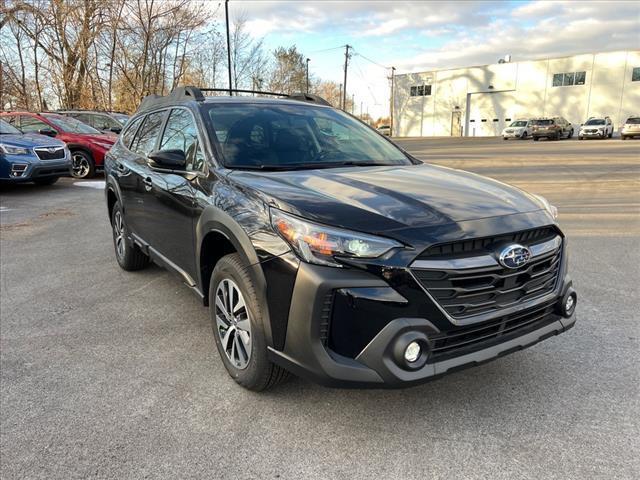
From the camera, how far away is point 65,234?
23.3 ft

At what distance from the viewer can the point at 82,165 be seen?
13.2 meters

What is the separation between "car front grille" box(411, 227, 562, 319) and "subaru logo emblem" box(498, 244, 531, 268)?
28 mm

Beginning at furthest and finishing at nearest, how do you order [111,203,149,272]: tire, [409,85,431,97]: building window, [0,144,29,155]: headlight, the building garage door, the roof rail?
[409,85,431,97]: building window, the building garage door, [0,144,29,155]: headlight, [111,203,149,272]: tire, the roof rail

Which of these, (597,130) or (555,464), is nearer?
(555,464)

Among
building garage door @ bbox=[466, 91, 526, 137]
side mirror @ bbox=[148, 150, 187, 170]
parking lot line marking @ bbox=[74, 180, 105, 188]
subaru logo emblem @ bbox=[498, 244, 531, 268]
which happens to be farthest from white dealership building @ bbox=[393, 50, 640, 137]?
side mirror @ bbox=[148, 150, 187, 170]

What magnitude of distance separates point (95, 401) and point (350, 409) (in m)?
1.51

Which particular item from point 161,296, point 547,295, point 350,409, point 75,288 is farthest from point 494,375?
point 75,288

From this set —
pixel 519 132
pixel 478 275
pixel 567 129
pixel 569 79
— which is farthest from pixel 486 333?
pixel 569 79

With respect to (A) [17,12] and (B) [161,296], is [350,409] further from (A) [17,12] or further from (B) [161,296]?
(A) [17,12]

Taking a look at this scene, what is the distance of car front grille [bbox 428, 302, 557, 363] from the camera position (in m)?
2.30

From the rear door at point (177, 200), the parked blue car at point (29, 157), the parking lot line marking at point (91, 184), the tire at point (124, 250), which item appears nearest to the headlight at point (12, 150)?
the parked blue car at point (29, 157)

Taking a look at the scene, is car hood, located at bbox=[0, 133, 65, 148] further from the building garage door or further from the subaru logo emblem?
the building garage door

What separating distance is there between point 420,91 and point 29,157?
58.1 metres

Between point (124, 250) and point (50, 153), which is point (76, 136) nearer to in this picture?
point (50, 153)
